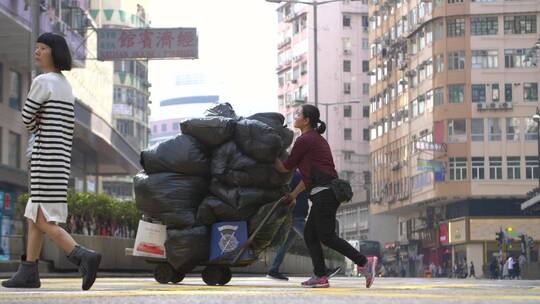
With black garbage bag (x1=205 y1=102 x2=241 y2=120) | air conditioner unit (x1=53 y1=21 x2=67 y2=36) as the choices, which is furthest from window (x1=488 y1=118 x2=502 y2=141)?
black garbage bag (x1=205 y1=102 x2=241 y2=120)

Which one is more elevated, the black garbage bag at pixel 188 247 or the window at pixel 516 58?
the window at pixel 516 58

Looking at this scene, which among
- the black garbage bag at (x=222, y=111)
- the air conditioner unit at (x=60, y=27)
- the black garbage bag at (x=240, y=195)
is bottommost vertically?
the black garbage bag at (x=240, y=195)

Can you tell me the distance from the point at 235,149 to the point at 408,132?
79.3m

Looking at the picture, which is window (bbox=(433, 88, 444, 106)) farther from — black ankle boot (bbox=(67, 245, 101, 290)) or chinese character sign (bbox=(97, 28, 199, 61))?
black ankle boot (bbox=(67, 245, 101, 290))

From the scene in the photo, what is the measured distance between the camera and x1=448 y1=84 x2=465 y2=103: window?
3275 inches

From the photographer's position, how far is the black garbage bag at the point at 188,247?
11953 mm

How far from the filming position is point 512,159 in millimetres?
81812

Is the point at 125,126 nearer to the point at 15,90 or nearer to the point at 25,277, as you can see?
the point at 15,90

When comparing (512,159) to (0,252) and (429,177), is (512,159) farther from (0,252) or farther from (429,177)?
(0,252)

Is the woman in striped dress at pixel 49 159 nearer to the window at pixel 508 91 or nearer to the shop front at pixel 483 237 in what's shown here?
the shop front at pixel 483 237

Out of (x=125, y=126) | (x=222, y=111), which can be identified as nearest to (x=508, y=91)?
(x=125, y=126)

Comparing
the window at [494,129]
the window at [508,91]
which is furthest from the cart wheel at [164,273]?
the window at [508,91]

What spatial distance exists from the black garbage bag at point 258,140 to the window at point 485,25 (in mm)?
72384

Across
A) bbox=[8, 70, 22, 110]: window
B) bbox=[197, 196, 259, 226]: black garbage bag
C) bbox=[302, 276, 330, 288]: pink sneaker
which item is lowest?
bbox=[302, 276, 330, 288]: pink sneaker
